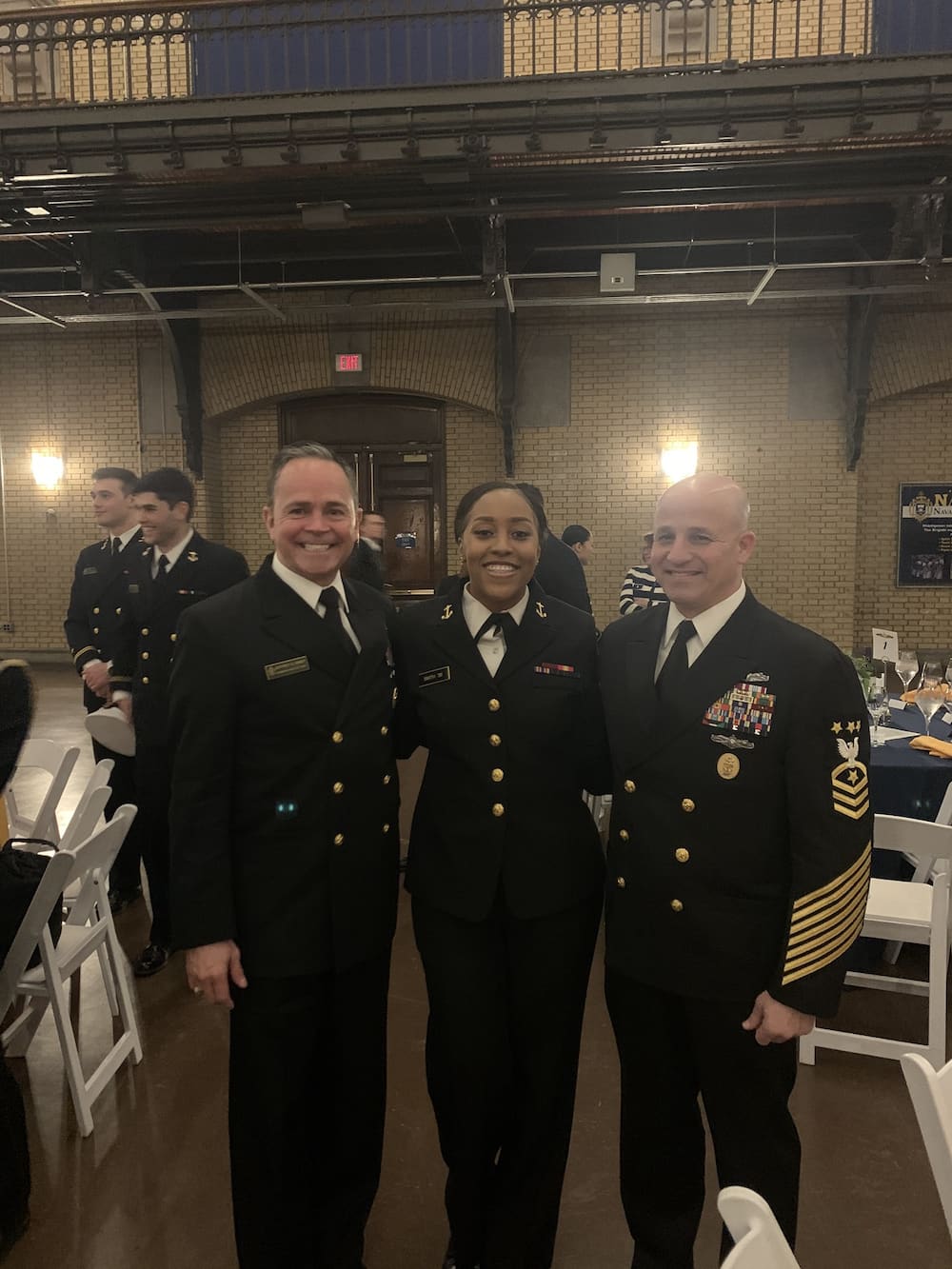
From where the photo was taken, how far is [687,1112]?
1656 mm

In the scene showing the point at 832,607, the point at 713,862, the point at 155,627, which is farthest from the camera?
the point at 832,607

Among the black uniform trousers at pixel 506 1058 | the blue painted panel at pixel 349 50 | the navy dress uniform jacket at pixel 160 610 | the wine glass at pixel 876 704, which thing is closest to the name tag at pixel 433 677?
the black uniform trousers at pixel 506 1058

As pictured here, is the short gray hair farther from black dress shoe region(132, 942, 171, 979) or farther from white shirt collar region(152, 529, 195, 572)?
black dress shoe region(132, 942, 171, 979)

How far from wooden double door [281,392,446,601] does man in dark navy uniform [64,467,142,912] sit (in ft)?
19.6

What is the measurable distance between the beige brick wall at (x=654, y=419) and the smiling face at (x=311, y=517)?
8198 mm

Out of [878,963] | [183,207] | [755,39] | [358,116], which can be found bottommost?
[878,963]

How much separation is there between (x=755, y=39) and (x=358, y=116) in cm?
487

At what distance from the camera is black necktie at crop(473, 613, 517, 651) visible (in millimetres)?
1717

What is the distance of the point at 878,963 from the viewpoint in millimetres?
3459

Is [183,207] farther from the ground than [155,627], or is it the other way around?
[183,207]

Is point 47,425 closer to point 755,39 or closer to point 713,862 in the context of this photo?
point 755,39

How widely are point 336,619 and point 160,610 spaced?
189 centimetres

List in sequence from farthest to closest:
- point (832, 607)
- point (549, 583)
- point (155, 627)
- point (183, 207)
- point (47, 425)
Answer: point (47, 425), point (832, 607), point (183, 207), point (549, 583), point (155, 627)

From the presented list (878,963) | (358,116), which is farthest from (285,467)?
(358,116)
